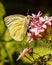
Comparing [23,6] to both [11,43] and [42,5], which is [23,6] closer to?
[42,5]

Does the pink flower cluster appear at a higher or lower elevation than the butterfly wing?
higher

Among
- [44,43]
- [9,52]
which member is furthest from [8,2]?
[44,43]

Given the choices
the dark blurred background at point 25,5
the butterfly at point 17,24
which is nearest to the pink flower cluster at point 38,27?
the butterfly at point 17,24

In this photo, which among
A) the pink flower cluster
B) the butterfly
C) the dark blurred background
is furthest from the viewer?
the dark blurred background

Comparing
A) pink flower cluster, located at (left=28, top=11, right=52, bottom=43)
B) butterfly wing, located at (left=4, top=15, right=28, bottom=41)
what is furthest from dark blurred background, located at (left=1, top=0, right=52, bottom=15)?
pink flower cluster, located at (left=28, top=11, right=52, bottom=43)

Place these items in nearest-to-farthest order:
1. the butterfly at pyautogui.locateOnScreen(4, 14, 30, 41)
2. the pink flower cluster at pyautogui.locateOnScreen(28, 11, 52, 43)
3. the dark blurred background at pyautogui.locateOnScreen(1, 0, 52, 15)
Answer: the pink flower cluster at pyautogui.locateOnScreen(28, 11, 52, 43)
the butterfly at pyautogui.locateOnScreen(4, 14, 30, 41)
the dark blurred background at pyautogui.locateOnScreen(1, 0, 52, 15)

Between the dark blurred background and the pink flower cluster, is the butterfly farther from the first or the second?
the dark blurred background

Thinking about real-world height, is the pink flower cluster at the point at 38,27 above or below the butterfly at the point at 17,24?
above

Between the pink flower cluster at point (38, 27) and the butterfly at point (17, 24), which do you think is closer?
the pink flower cluster at point (38, 27)

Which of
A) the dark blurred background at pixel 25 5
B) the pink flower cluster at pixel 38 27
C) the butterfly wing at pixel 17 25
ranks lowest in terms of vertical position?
the dark blurred background at pixel 25 5

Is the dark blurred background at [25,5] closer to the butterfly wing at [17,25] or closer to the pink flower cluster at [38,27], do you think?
the butterfly wing at [17,25]
